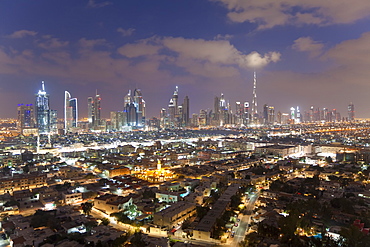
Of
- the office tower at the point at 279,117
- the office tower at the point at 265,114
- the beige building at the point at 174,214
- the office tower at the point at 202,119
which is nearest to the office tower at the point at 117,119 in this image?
the office tower at the point at 202,119

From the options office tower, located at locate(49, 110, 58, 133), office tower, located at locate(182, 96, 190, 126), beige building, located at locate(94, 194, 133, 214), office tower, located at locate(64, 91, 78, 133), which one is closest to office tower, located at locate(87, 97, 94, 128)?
office tower, located at locate(64, 91, 78, 133)

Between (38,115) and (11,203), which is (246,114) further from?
(11,203)

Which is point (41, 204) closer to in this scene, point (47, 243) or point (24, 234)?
point (24, 234)

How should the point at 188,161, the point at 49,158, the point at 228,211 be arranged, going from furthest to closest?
the point at 49,158 → the point at 188,161 → the point at 228,211

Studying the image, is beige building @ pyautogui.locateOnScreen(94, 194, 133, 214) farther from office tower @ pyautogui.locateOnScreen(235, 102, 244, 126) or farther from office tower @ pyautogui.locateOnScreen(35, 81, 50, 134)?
office tower @ pyautogui.locateOnScreen(235, 102, 244, 126)

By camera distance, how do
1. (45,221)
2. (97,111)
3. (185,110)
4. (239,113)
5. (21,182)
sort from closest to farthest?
(45,221)
(21,182)
(97,111)
(185,110)
(239,113)

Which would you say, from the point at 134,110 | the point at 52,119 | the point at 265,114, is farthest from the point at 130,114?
the point at 265,114

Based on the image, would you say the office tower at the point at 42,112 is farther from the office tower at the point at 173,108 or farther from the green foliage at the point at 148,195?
the green foliage at the point at 148,195

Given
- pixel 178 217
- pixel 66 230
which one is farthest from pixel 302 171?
pixel 66 230
